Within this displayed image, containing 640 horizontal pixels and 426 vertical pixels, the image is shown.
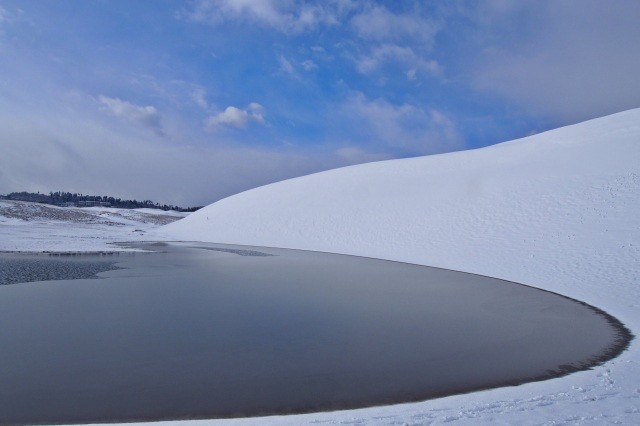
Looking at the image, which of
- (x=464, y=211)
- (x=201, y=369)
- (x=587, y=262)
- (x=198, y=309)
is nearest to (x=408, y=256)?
(x=464, y=211)

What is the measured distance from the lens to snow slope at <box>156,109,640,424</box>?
5215 millimetres

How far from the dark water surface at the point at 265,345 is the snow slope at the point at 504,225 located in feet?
2.37

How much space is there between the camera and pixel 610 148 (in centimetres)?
3178

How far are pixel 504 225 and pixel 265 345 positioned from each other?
65.1 feet

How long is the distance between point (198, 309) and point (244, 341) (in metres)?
3.01

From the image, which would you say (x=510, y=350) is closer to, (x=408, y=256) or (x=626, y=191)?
(x=408, y=256)

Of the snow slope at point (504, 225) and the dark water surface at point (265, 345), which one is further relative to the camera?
the dark water surface at point (265, 345)

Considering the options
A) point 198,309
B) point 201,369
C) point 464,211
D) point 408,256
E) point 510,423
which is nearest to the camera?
point 510,423

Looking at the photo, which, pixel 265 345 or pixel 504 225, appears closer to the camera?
pixel 265 345

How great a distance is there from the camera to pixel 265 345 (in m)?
7.63

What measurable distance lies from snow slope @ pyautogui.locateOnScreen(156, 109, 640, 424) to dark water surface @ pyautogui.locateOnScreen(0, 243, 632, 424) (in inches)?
28.5

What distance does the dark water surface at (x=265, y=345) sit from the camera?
18.0 feet

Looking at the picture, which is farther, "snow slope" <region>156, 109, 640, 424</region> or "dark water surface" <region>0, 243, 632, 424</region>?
"dark water surface" <region>0, 243, 632, 424</region>

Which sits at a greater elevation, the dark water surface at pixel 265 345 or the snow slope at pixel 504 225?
the snow slope at pixel 504 225
